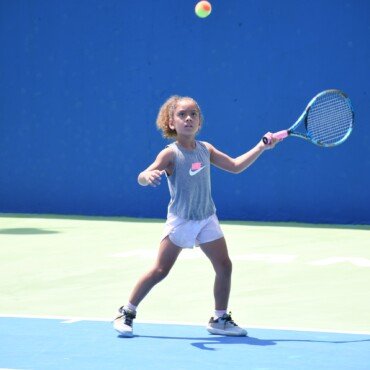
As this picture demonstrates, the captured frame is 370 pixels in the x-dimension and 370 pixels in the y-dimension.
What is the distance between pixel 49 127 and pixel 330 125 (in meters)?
6.60

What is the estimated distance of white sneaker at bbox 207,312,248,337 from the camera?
19.6ft

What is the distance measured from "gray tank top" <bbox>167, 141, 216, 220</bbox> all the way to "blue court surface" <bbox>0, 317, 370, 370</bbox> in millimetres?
666

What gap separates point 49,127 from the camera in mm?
13703

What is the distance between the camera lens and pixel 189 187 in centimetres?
607

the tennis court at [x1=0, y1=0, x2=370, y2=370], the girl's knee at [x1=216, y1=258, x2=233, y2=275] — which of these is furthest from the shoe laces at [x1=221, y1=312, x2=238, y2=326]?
the tennis court at [x1=0, y1=0, x2=370, y2=370]

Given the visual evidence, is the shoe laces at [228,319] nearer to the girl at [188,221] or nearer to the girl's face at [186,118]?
the girl at [188,221]

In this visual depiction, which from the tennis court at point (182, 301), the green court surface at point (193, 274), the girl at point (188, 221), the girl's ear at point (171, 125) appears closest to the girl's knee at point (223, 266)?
the girl at point (188, 221)

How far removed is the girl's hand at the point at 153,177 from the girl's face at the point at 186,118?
479 millimetres

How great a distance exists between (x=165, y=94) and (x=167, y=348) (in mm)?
7814

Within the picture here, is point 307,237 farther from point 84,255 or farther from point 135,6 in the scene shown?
point 135,6

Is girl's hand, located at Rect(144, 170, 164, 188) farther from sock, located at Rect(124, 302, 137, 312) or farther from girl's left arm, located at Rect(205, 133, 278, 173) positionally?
sock, located at Rect(124, 302, 137, 312)

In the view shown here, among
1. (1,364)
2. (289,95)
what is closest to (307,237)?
(289,95)

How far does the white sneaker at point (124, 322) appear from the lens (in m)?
5.90

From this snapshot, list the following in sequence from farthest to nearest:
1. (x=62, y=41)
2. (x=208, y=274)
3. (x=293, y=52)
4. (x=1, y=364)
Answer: (x=62, y=41) < (x=293, y=52) < (x=208, y=274) < (x=1, y=364)
